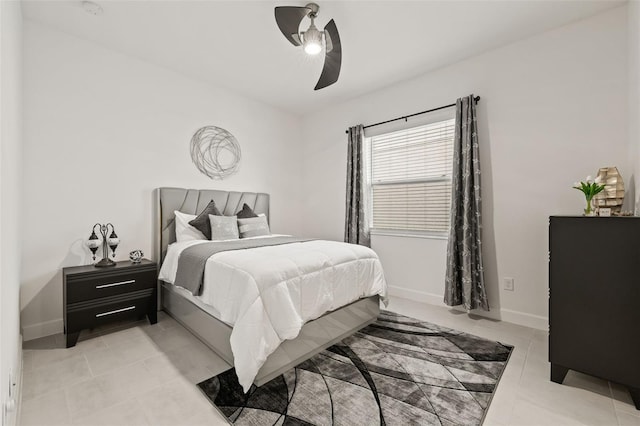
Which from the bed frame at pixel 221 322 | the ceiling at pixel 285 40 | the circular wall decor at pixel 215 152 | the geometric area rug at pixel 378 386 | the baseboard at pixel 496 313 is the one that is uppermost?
the ceiling at pixel 285 40

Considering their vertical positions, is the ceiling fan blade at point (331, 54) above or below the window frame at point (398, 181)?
above

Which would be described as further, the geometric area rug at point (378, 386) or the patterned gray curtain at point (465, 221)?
the patterned gray curtain at point (465, 221)

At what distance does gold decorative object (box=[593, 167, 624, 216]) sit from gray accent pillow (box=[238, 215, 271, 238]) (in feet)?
10.6

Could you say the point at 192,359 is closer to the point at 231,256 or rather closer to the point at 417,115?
the point at 231,256

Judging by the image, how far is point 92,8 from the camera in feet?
7.86

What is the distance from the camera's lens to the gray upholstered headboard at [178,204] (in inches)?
127

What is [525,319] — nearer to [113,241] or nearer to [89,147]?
[113,241]

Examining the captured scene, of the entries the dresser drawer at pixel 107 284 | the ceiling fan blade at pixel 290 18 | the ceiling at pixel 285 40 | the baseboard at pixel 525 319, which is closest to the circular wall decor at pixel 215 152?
the ceiling at pixel 285 40

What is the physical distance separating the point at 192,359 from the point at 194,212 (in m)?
1.82

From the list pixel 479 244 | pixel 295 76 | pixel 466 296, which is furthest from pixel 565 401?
pixel 295 76

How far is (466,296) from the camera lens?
2967 millimetres

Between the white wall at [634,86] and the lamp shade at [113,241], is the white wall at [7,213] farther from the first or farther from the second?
the white wall at [634,86]

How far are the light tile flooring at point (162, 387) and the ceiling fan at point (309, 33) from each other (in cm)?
252

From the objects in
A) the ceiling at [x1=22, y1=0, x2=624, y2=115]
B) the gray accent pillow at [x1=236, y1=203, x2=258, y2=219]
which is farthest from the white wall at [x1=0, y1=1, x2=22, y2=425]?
the gray accent pillow at [x1=236, y1=203, x2=258, y2=219]
